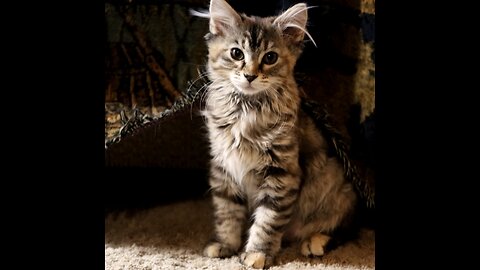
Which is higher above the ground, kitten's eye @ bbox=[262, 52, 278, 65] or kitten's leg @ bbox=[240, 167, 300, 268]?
kitten's eye @ bbox=[262, 52, 278, 65]

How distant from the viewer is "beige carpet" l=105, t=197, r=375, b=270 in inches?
62.1

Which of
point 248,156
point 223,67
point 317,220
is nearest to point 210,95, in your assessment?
point 223,67

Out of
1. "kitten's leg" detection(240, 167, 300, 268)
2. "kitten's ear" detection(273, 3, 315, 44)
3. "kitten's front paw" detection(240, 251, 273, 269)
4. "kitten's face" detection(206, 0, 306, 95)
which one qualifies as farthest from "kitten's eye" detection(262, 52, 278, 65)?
"kitten's front paw" detection(240, 251, 273, 269)

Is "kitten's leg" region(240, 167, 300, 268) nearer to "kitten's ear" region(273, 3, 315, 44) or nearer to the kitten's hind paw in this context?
the kitten's hind paw

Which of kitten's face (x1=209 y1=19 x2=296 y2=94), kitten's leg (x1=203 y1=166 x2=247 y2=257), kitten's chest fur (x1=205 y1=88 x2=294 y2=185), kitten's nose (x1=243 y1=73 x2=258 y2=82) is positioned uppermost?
kitten's face (x1=209 y1=19 x2=296 y2=94)

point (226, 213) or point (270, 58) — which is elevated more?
point (270, 58)

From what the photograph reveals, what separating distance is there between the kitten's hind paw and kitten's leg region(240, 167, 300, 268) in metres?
0.12

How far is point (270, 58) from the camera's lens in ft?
5.08

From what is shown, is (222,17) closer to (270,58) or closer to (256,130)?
(270,58)

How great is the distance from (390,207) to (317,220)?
17.0 inches

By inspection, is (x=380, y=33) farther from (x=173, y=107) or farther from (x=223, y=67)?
(x=173, y=107)

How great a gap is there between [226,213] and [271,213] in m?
0.16

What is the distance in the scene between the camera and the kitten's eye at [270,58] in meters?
1.54

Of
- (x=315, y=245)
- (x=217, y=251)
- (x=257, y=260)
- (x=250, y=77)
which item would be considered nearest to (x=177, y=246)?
(x=217, y=251)
